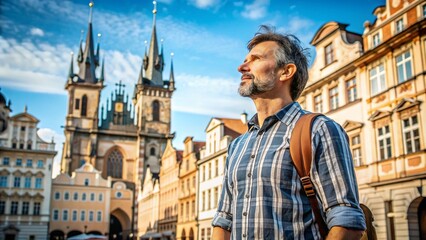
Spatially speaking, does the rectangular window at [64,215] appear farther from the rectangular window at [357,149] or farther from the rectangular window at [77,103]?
the rectangular window at [357,149]

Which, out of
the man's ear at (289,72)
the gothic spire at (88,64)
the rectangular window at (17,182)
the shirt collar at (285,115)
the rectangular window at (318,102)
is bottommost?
the shirt collar at (285,115)

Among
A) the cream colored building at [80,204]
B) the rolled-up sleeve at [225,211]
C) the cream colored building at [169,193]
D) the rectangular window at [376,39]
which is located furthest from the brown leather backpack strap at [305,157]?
the cream colored building at [80,204]

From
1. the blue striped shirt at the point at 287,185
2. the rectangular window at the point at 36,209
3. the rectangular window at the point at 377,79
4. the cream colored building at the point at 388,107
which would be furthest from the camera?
the rectangular window at the point at 36,209

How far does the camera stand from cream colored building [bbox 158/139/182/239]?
4044 centimetres

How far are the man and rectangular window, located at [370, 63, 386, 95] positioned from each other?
15112 mm

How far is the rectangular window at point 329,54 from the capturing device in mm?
19791

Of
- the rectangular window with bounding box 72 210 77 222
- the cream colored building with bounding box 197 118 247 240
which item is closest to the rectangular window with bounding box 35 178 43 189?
the rectangular window with bounding box 72 210 77 222

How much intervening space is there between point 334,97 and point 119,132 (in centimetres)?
4970

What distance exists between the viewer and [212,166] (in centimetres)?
3122

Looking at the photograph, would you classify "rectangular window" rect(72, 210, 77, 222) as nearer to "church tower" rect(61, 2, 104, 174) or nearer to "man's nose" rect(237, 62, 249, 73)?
"church tower" rect(61, 2, 104, 174)

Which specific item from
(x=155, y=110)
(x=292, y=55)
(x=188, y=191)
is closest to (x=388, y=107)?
(x=292, y=55)

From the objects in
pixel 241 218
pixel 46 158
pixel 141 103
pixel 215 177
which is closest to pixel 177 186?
pixel 215 177

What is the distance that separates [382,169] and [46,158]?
38850 mm

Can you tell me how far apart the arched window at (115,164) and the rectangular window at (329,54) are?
157ft
